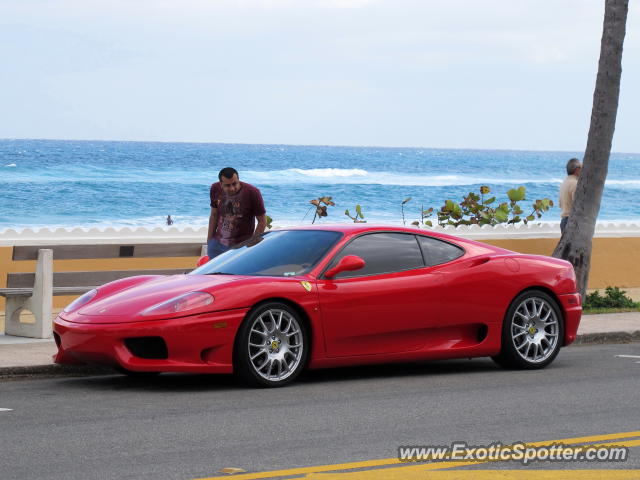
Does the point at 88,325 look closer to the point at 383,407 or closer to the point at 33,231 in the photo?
the point at 383,407

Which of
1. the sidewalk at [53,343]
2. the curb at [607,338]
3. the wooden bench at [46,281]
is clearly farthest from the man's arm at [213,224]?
the curb at [607,338]

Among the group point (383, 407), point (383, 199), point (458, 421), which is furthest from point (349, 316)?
point (383, 199)

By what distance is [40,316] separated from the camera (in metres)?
12.9

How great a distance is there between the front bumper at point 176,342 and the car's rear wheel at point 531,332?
274cm

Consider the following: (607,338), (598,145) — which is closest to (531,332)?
(607,338)

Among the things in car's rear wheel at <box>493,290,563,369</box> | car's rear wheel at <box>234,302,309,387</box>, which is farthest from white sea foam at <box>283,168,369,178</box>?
car's rear wheel at <box>234,302,309,387</box>

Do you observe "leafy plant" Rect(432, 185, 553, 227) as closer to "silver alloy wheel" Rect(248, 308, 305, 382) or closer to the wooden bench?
the wooden bench

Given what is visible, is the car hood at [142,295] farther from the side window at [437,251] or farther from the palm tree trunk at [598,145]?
the palm tree trunk at [598,145]

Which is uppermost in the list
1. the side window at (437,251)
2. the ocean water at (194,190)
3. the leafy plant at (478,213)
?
→ the side window at (437,251)

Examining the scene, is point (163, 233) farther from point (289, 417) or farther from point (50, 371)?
point (289, 417)

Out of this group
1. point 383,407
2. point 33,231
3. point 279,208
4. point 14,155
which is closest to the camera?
point 383,407

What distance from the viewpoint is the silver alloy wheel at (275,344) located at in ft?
32.2

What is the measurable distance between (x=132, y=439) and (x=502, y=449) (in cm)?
226

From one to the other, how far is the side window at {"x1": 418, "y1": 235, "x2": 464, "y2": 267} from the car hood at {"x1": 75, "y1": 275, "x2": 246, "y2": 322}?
1.83 metres
